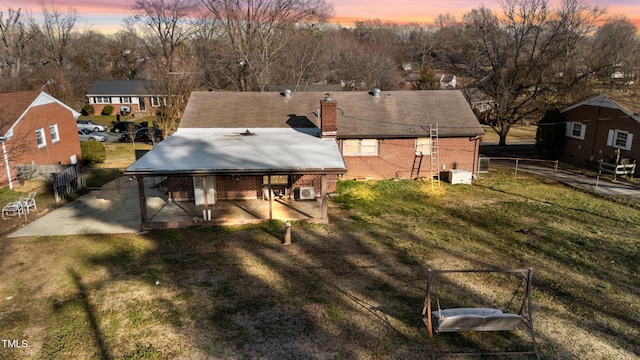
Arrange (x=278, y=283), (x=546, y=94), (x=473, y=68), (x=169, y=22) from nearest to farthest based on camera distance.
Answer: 1. (x=278, y=283)
2. (x=546, y=94)
3. (x=473, y=68)
4. (x=169, y=22)

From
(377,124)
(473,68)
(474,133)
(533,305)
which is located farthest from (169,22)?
(533,305)

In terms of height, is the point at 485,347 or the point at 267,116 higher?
the point at 267,116

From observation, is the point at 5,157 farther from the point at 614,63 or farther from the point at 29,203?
the point at 614,63

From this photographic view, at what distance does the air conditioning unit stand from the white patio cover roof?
177cm

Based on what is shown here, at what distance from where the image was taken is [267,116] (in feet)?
80.5

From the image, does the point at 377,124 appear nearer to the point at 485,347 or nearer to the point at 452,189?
the point at 452,189

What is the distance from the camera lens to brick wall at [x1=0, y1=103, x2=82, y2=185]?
22.7 meters

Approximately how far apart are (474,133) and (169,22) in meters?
50.3

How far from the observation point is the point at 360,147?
2386 centimetres

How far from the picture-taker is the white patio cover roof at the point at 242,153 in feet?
53.3

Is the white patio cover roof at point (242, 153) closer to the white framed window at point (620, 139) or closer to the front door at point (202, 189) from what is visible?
the front door at point (202, 189)

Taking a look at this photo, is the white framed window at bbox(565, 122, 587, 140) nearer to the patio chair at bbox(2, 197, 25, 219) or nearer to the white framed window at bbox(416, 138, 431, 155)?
the white framed window at bbox(416, 138, 431, 155)

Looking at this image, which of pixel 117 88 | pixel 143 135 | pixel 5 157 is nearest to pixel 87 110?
pixel 117 88

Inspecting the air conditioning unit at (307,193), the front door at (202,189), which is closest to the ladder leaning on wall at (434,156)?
the air conditioning unit at (307,193)
